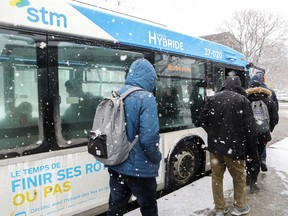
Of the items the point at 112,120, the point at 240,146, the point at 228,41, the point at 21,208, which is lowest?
the point at 21,208

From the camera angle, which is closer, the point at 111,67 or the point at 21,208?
the point at 21,208

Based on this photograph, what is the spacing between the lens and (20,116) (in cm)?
267

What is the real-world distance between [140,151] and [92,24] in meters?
1.74

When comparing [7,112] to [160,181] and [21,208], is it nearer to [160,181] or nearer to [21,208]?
[21,208]

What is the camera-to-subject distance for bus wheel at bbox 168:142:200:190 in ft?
14.4

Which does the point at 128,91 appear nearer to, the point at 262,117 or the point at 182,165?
the point at 182,165

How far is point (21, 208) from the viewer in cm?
261

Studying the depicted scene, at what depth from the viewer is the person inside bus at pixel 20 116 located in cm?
259

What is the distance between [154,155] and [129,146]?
235 mm

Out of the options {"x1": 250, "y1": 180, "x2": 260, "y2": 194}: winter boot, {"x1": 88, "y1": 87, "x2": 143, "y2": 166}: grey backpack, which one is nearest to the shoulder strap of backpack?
{"x1": 88, "y1": 87, "x2": 143, "y2": 166}: grey backpack

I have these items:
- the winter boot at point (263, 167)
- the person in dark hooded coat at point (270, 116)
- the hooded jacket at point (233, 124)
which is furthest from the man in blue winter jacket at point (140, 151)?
the winter boot at point (263, 167)

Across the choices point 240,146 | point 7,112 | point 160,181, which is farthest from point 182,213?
point 7,112

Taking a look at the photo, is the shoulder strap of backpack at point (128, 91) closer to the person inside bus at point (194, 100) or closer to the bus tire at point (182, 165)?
the bus tire at point (182, 165)

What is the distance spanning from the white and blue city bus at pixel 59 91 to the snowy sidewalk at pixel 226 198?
40 centimetres
